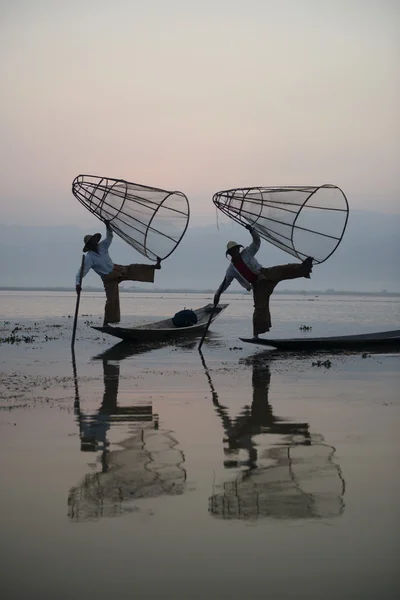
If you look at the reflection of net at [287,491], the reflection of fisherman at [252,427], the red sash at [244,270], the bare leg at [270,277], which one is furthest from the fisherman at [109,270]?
the reflection of net at [287,491]

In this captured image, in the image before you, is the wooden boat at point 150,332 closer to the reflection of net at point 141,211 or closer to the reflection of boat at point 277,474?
the reflection of net at point 141,211

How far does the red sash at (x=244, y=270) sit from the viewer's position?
63.3 feet

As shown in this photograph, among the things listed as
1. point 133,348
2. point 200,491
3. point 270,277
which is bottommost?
point 133,348

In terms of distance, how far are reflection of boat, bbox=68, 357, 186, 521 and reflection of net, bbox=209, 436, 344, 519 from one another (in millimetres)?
529

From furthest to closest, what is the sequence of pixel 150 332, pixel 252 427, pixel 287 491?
pixel 150 332
pixel 252 427
pixel 287 491

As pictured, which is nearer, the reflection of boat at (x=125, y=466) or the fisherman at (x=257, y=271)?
the reflection of boat at (x=125, y=466)

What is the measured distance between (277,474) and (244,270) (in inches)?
515

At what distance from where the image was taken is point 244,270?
63.5ft

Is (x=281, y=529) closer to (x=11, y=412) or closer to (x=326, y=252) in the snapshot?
(x=11, y=412)

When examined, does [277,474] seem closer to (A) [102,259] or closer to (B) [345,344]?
(B) [345,344]

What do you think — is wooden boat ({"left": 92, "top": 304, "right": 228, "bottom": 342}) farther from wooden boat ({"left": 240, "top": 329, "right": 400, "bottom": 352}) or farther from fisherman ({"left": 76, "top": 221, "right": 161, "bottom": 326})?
wooden boat ({"left": 240, "top": 329, "right": 400, "bottom": 352})

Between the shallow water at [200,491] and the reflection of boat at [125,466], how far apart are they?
0.07ft

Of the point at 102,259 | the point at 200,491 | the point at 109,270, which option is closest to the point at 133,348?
the point at 109,270

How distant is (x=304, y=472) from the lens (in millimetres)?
6559
